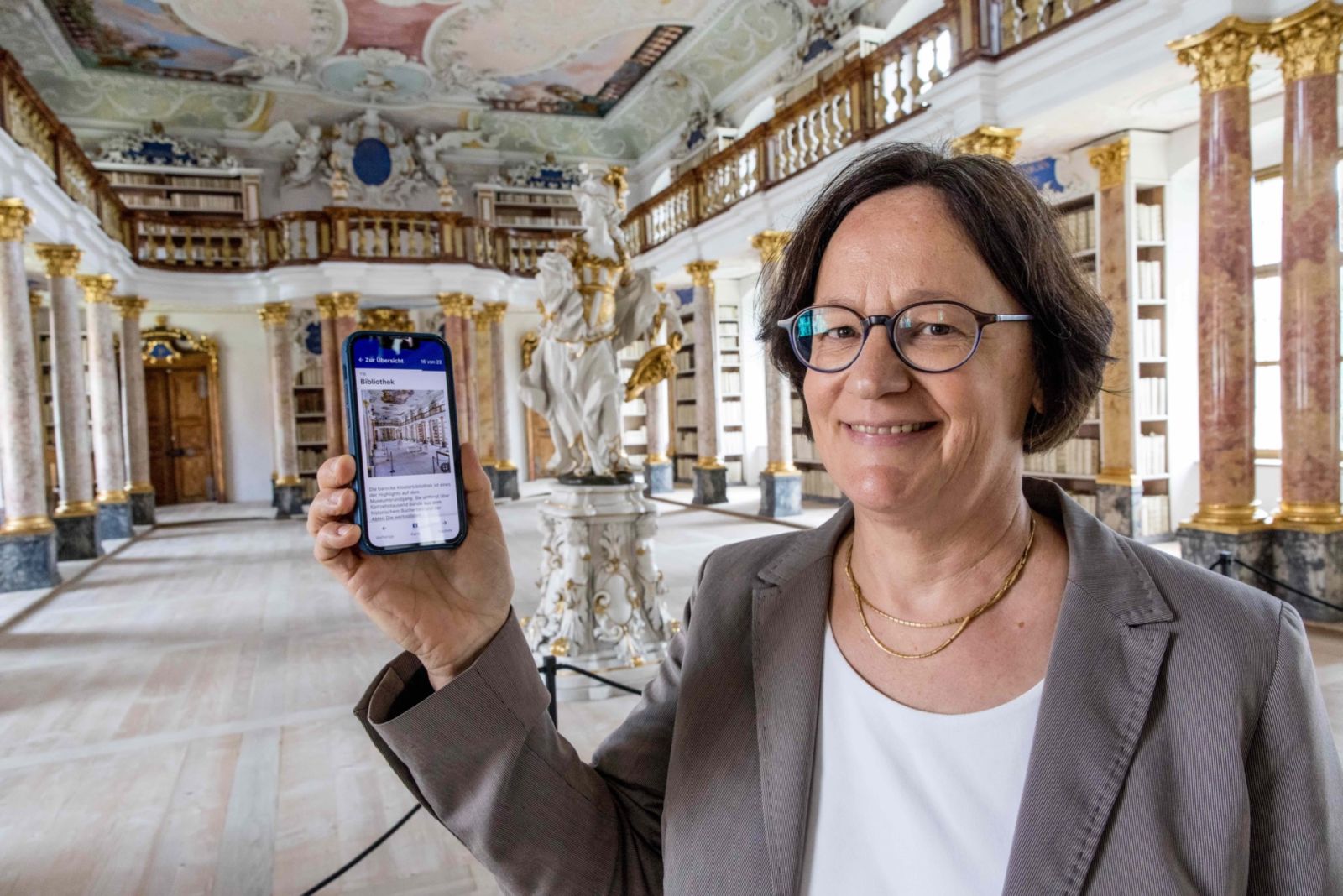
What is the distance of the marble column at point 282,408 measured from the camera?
14.9 m

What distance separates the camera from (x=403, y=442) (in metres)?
0.99

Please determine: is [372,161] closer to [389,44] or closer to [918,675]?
[389,44]

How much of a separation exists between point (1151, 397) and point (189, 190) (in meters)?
16.0

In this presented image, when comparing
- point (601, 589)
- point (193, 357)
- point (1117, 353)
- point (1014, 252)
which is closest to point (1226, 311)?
point (1117, 353)

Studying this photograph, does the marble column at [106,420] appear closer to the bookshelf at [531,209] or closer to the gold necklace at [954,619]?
the bookshelf at [531,209]

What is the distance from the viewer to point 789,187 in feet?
34.1

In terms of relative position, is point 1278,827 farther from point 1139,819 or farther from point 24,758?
point 24,758

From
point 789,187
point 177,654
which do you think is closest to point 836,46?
point 789,187

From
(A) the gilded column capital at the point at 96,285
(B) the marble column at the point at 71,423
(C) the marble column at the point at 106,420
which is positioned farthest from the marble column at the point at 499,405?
(B) the marble column at the point at 71,423

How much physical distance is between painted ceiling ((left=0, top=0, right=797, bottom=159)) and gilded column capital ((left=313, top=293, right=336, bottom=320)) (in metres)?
3.96

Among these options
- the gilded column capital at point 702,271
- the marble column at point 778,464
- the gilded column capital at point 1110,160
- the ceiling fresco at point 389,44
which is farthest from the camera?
the gilded column capital at point 702,271

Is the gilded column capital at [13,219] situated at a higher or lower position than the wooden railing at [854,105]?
lower

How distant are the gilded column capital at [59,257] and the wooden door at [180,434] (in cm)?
680

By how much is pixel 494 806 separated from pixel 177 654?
20.8 feet
